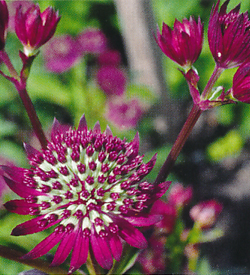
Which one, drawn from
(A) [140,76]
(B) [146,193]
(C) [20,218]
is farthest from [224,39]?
(A) [140,76]

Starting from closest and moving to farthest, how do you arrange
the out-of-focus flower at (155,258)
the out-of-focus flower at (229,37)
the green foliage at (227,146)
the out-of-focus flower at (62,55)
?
the out-of-focus flower at (229,37)
the out-of-focus flower at (155,258)
the out-of-focus flower at (62,55)
the green foliage at (227,146)

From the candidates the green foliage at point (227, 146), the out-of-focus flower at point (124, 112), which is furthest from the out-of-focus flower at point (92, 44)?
the green foliage at point (227, 146)

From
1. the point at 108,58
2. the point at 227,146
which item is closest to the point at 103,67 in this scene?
the point at 108,58

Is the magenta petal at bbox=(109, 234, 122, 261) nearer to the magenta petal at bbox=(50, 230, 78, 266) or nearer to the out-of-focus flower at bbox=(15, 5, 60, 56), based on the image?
the magenta petal at bbox=(50, 230, 78, 266)

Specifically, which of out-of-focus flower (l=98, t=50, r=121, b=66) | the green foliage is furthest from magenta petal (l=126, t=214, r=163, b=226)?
the green foliage

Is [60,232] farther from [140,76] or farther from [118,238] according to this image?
[140,76]

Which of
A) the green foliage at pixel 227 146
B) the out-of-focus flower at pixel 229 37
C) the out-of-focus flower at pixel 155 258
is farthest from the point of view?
the green foliage at pixel 227 146

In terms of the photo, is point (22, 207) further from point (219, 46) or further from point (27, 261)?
point (219, 46)

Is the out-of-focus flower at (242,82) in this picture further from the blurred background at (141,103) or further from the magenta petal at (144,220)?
the blurred background at (141,103)
